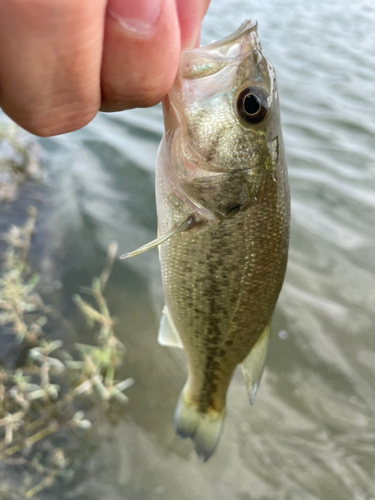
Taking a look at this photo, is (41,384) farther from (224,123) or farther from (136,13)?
(136,13)

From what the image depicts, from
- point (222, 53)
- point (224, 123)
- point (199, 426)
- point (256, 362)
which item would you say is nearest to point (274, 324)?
point (199, 426)

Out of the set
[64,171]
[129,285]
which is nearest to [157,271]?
[129,285]

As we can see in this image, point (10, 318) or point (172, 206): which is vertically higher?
point (172, 206)

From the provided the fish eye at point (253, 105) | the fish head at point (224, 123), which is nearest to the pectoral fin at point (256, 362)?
the fish head at point (224, 123)

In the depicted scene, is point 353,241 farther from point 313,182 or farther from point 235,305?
point 235,305

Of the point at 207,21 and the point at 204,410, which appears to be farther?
the point at 207,21

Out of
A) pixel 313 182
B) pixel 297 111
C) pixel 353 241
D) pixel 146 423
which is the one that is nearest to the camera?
pixel 146 423
